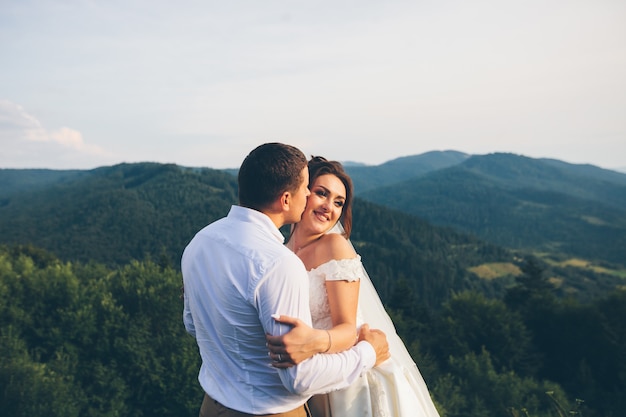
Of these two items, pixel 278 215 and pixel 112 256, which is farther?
pixel 112 256

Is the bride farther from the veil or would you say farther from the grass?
the grass

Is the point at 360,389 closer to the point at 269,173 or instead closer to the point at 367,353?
the point at 367,353

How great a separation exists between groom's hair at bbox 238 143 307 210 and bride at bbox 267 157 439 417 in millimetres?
736

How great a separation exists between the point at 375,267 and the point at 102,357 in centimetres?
8675

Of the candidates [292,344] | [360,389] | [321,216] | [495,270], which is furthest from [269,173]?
[495,270]

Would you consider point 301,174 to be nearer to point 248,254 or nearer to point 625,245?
point 248,254

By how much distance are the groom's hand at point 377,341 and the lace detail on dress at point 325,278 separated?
216 mm

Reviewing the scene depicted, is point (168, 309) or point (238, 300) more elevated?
point (238, 300)

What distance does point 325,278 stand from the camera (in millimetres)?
3219

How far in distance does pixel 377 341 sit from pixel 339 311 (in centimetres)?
34

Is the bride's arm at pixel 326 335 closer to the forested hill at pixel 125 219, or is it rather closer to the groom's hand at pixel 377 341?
the groom's hand at pixel 377 341

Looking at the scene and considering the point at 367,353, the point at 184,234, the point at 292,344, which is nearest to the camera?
the point at 292,344

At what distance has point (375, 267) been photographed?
4496 inches

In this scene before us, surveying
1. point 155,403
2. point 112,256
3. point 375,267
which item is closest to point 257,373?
point 155,403
